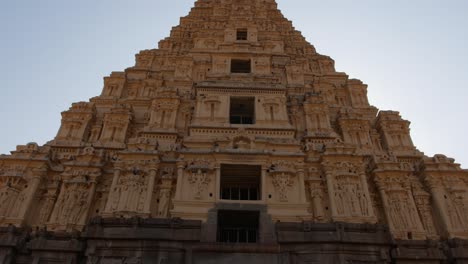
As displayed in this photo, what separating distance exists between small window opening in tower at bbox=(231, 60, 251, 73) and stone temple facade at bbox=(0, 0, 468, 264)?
1.40ft

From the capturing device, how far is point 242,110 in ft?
73.4

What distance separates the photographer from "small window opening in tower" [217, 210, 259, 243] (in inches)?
648

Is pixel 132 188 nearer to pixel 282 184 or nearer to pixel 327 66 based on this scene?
pixel 282 184

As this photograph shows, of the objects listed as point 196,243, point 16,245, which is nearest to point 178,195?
point 196,243

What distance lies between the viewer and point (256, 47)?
25469 millimetres

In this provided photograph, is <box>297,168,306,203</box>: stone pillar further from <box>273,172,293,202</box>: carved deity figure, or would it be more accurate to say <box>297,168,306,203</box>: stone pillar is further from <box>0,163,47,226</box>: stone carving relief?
<box>0,163,47,226</box>: stone carving relief

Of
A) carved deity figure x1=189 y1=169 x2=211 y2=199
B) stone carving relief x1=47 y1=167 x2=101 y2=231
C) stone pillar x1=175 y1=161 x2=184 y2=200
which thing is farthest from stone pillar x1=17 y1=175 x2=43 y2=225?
carved deity figure x1=189 y1=169 x2=211 y2=199

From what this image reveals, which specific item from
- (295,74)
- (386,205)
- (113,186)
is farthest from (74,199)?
(295,74)

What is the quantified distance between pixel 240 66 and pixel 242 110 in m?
4.42

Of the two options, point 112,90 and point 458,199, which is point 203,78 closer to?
point 112,90

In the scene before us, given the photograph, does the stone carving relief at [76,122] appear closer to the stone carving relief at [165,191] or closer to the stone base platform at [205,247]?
the stone carving relief at [165,191]

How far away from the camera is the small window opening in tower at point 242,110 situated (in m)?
21.6

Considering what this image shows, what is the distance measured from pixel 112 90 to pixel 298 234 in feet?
49.4

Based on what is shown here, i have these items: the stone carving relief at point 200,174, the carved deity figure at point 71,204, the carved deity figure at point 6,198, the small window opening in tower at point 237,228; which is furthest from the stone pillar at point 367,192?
Result: the carved deity figure at point 6,198
